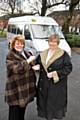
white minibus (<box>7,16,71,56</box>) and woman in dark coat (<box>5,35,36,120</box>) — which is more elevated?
woman in dark coat (<box>5,35,36,120</box>)

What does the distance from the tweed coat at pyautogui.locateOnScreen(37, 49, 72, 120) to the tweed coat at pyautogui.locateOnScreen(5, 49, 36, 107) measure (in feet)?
0.49

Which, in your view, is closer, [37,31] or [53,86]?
[53,86]

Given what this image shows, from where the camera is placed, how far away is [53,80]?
16.7 feet

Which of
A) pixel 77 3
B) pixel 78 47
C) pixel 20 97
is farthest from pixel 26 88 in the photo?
pixel 77 3

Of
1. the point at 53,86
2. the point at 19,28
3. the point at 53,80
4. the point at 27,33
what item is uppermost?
the point at 53,80

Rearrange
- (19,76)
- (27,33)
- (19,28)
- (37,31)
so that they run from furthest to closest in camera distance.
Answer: (19,28), (37,31), (27,33), (19,76)

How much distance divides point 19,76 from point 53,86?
1.68ft

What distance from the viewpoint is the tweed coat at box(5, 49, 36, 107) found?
502 cm

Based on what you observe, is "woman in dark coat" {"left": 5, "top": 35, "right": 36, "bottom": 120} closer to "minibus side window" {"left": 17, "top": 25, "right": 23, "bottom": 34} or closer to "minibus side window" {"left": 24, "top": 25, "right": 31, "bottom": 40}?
"minibus side window" {"left": 24, "top": 25, "right": 31, "bottom": 40}

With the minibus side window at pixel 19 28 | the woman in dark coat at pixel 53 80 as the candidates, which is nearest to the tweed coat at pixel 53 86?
the woman in dark coat at pixel 53 80

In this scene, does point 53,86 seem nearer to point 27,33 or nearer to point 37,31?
point 27,33

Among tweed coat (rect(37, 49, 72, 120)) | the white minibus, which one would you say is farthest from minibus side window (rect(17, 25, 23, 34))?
tweed coat (rect(37, 49, 72, 120))

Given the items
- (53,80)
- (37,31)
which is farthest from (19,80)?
(37,31)

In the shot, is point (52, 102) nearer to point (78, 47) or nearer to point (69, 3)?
point (78, 47)
